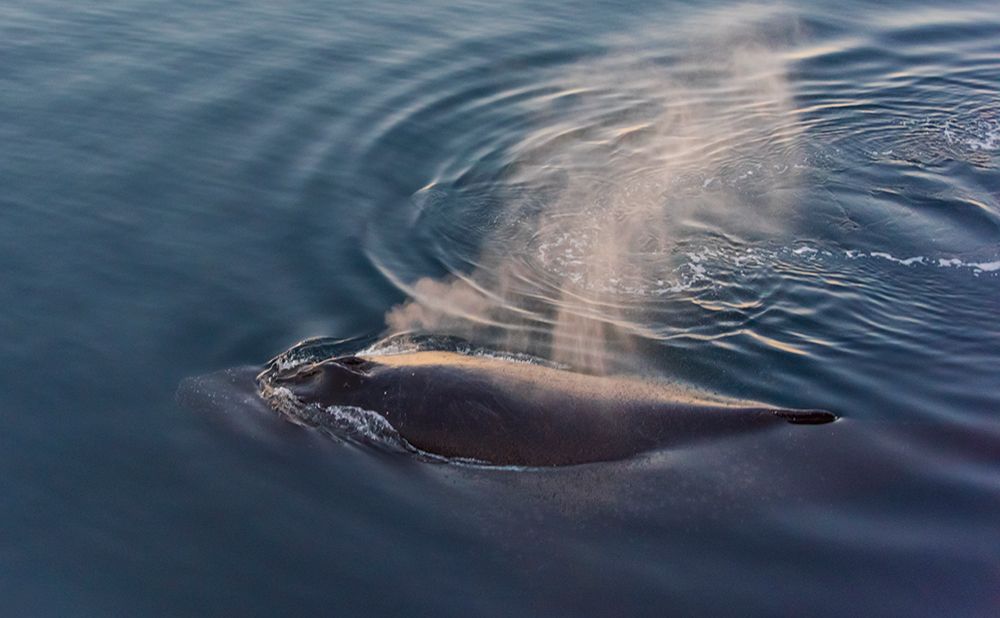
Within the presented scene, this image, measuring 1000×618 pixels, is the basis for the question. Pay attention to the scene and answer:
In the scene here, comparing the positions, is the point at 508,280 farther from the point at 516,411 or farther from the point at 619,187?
the point at 516,411

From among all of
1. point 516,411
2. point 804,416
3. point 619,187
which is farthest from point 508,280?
point 804,416

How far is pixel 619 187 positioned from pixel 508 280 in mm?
3351

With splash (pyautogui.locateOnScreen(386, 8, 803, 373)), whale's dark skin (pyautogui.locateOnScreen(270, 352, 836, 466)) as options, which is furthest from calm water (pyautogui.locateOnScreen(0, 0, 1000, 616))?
whale's dark skin (pyautogui.locateOnScreen(270, 352, 836, 466))

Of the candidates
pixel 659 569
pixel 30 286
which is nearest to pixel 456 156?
pixel 30 286

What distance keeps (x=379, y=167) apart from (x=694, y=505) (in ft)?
28.5

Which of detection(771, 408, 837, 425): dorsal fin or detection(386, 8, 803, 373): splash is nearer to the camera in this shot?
detection(771, 408, 837, 425): dorsal fin

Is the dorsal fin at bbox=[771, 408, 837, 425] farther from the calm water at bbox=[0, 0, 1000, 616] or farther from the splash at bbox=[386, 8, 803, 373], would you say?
the splash at bbox=[386, 8, 803, 373]

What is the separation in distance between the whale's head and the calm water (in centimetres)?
48

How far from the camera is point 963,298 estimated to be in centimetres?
1269

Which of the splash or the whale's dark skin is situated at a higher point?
the splash

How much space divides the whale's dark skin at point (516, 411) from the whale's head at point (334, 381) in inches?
0.4

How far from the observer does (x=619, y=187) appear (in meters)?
15.5

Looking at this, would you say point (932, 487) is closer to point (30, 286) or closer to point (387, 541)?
point (387, 541)

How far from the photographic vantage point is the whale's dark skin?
9.57 meters
